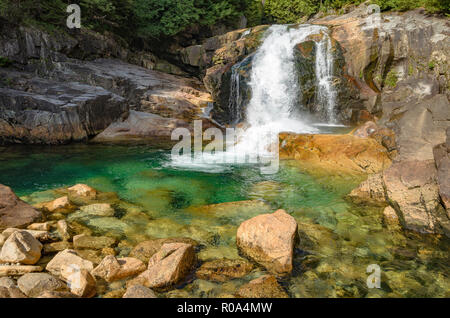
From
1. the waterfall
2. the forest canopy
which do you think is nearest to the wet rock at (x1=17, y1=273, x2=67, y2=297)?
the waterfall

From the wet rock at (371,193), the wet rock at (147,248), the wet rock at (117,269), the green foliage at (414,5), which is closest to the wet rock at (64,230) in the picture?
the wet rock at (147,248)

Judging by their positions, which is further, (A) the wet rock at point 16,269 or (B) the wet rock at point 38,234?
(B) the wet rock at point 38,234

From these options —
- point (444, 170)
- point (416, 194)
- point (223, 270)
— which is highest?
point (444, 170)

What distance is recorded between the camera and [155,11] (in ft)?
60.4

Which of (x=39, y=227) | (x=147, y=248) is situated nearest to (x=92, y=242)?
(x=147, y=248)

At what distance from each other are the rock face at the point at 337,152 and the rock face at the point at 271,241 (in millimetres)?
4523

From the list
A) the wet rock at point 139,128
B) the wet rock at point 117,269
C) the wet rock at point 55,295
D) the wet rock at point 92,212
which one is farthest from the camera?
the wet rock at point 139,128

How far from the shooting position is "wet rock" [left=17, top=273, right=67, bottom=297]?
10.2ft

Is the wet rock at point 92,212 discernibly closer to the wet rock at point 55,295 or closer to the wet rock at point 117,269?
the wet rock at point 117,269

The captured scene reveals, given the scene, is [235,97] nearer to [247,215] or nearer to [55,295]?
[247,215]

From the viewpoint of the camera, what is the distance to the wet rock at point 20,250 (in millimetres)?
3600

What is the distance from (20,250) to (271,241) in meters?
2.99

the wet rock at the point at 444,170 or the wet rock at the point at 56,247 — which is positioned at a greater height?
the wet rock at the point at 444,170

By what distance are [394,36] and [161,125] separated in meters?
10.4
